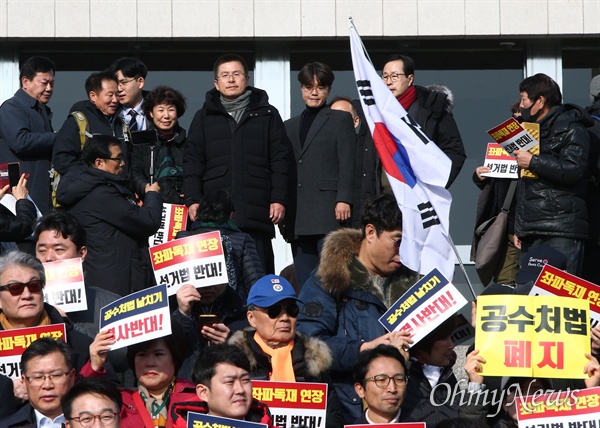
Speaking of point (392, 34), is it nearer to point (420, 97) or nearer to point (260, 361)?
point (420, 97)

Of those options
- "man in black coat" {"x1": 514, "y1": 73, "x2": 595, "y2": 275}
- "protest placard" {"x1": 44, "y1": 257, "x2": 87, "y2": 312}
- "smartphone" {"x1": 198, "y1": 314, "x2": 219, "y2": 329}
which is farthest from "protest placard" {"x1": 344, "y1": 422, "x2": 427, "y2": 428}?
"man in black coat" {"x1": 514, "y1": 73, "x2": 595, "y2": 275}

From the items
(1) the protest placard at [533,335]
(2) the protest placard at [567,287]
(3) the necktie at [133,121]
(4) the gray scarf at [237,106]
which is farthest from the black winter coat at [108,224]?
(1) the protest placard at [533,335]

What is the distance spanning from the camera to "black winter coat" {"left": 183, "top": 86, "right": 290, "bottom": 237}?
1124 cm

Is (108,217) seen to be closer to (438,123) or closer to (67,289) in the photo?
(67,289)

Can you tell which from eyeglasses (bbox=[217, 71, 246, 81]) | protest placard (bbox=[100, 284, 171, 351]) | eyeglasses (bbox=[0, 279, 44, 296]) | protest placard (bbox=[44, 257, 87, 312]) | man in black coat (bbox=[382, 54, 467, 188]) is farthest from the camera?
man in black coat (bbox=[382, 54, 467, 188])

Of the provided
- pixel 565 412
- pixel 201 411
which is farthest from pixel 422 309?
pixel 201 411

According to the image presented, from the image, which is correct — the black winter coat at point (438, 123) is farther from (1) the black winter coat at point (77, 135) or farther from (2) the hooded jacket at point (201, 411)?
(2) the hooded jacket at point (201, 411)

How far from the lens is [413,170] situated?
945cm

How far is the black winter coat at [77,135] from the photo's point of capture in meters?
11.2

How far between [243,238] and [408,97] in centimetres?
229

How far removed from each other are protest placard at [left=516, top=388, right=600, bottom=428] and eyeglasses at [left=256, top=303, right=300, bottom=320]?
1452 millimetres

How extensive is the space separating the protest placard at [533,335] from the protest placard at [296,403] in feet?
3.05

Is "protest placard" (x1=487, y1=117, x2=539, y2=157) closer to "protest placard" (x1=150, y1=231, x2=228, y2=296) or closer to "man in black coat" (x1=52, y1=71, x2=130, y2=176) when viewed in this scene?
"protest placard" (x1=150, y1=231, x2=228, y2=296)

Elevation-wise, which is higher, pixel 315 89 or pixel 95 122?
pixel 315 89
